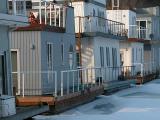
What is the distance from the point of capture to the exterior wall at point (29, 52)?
21.5 metres

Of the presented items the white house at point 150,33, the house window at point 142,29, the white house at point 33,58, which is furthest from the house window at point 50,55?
the house window at point 142,29

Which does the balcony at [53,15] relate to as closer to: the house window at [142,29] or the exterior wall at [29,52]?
the exterior wall at [29,52]

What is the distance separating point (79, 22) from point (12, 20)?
498 inches

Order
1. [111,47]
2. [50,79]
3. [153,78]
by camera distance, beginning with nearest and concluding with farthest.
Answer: [50,79]
[111,47]
[153,78]

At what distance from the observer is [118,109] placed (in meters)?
21.6

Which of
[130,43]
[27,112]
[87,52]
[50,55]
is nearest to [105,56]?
[87,52]

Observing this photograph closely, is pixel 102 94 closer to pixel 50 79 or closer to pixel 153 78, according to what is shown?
pixel 50 79

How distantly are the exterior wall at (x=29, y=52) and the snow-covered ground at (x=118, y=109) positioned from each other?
7.14 feet

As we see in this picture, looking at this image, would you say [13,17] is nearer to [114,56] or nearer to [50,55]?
[50,55]

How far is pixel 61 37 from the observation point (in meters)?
24.3

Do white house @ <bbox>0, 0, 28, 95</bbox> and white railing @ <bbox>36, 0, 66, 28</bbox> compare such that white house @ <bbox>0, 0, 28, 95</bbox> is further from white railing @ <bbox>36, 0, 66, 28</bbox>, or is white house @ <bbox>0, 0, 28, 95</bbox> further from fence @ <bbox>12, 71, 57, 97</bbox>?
white railing @ <bbox>36, 0, 66, 28</bbox>

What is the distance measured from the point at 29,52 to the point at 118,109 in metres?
4.29

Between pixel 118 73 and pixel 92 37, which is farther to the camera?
pixel 118 73

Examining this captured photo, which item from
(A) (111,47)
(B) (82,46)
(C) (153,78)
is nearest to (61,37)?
(B) (82,46)
